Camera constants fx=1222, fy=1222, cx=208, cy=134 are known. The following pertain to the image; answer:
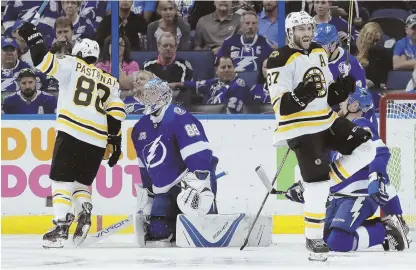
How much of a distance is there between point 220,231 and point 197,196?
0.89 ft

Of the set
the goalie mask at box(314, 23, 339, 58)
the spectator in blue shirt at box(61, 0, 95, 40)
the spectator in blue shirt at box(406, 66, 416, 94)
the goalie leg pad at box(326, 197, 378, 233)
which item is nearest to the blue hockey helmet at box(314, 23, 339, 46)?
the goalie mask at box(314, 23, 339, 58)

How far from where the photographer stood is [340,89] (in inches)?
230

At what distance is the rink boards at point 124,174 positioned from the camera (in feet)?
25.8

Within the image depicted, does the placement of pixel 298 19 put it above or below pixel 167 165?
above

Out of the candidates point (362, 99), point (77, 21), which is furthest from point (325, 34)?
point (77, 21)

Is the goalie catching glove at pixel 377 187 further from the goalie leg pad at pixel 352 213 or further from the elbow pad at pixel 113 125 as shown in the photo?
the elbow pad at pixel 113 125

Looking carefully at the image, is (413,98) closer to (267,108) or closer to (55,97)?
(267,108)

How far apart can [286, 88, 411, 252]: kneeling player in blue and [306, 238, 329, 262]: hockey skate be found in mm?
634

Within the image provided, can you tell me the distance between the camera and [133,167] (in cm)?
792

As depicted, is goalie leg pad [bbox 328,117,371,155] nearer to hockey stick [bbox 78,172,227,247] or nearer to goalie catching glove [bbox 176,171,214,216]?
goalie catching glove [bbox 176,171,214,216]

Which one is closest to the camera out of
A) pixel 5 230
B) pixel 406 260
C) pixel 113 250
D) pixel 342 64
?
pixel 406 260

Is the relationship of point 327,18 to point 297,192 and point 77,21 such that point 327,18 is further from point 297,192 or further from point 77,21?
point 297,192

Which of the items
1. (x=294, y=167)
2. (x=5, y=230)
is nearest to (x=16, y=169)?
(x=5, y=230)

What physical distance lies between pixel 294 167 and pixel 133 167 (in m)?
1.04
